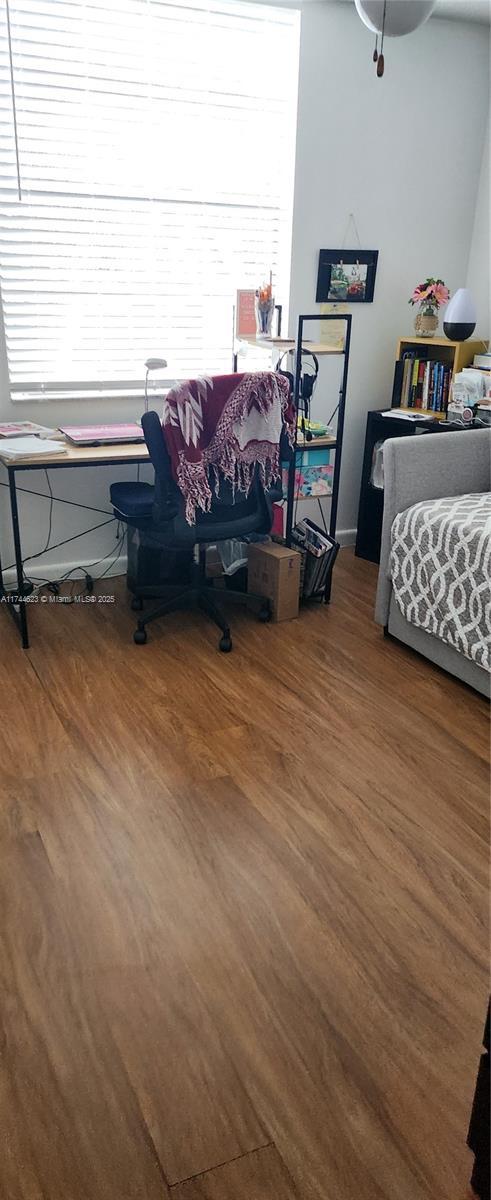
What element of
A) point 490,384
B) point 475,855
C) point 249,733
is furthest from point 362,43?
point 475,855

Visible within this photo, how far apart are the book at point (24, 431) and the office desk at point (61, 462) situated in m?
0.14

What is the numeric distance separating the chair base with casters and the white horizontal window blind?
0.97m

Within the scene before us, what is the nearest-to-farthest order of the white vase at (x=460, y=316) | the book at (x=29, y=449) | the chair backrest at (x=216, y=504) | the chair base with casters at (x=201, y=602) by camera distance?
the chair backrest at (x=216, y=504)
the book at (x=29, y=449)
the chair base with casters at (x=201, y=602)
the white vase at (x=460, y=316)

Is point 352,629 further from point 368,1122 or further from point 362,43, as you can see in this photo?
point 362,43

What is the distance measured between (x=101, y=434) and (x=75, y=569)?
741 millimetres

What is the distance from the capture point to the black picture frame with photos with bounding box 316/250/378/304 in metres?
3.82

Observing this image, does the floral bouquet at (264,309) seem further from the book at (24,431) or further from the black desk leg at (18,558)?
the black desk leg at (18,558)

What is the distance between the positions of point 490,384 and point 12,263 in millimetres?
2081

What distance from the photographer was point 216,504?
2.95 m

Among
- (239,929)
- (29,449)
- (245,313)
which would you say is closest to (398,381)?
(245,313)

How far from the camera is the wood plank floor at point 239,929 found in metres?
1.35

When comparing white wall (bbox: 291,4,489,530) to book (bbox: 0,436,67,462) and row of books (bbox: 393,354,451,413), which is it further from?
book (bbox: 0,436,67,462)

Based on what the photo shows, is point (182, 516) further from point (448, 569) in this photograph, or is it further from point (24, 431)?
point (448, 569)

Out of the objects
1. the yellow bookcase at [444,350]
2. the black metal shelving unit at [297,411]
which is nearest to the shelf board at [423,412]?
the yellow bookcase at [444,350]
